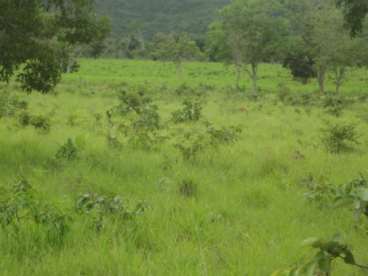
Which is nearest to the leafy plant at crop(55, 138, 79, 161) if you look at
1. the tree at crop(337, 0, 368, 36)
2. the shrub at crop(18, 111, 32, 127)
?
the shrub at crop(18, 111, 32, 127)

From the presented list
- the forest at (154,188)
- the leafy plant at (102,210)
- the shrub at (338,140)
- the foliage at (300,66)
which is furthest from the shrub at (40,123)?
the foliage at (300,66)

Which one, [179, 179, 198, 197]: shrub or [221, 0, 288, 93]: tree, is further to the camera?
[221, 0, 288, 93]: tree

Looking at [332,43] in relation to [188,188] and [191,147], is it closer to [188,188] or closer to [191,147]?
[191,147]

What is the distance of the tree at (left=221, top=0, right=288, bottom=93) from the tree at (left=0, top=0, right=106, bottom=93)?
119 feet

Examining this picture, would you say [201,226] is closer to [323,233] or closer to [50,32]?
[323,233]

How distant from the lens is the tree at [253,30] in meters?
45.4

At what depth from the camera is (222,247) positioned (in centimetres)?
524

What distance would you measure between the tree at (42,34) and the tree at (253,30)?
3627 centimetres

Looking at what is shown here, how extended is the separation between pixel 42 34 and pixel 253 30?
124 ft

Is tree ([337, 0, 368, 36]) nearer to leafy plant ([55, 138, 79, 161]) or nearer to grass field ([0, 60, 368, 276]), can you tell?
grass field ([0, 60, 368, 276])

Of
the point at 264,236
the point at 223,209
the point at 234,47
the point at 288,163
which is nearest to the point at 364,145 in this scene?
the point at 288,163

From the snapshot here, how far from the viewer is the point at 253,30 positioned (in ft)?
149

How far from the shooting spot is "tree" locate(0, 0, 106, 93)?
28.7 ft

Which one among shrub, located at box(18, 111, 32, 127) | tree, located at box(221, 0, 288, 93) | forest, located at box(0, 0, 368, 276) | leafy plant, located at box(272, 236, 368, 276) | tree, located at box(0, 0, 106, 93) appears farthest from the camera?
tree, located at box(221, 0, 288, 93)
